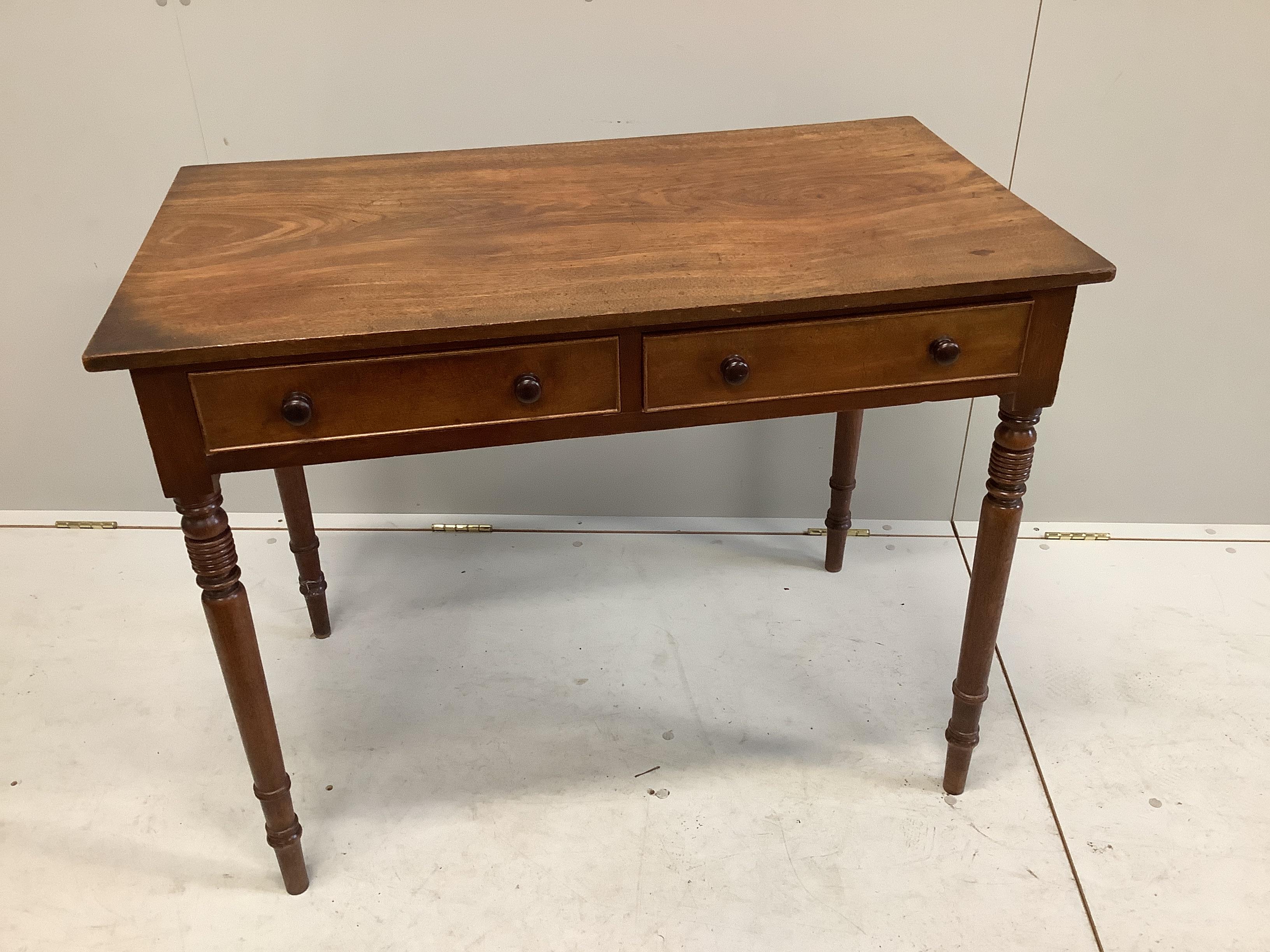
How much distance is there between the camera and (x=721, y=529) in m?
2.60

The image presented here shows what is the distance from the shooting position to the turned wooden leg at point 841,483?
226 centimetres

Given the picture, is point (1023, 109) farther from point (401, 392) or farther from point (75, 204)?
point (75, 204)

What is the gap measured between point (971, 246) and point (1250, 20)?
1.07 m

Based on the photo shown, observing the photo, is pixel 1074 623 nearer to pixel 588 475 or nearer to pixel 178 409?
pixel 588 475

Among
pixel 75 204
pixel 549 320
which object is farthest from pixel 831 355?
pixel 75 204

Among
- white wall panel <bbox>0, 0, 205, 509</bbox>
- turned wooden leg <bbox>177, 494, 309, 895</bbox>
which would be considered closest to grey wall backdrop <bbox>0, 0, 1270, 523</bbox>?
white wall panel <bbox>0, 0, 205, 509</bbox>

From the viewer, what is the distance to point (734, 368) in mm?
1426

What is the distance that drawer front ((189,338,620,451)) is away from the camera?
4.37 ft

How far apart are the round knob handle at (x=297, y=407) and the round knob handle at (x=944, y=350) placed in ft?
2.70

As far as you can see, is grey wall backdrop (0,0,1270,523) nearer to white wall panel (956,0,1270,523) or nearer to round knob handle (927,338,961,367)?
white wall panel (956,0,1270,523)

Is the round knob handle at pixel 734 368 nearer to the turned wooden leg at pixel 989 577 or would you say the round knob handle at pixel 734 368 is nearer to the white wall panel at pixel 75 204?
the turned wooden leg at pixel 989 577

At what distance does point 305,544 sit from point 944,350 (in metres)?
1.32

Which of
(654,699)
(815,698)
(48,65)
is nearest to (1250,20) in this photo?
(815,698)

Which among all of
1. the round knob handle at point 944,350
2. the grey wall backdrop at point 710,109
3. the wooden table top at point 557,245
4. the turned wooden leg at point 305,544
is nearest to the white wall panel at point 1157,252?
the grey wall backdrop at point 710,109
